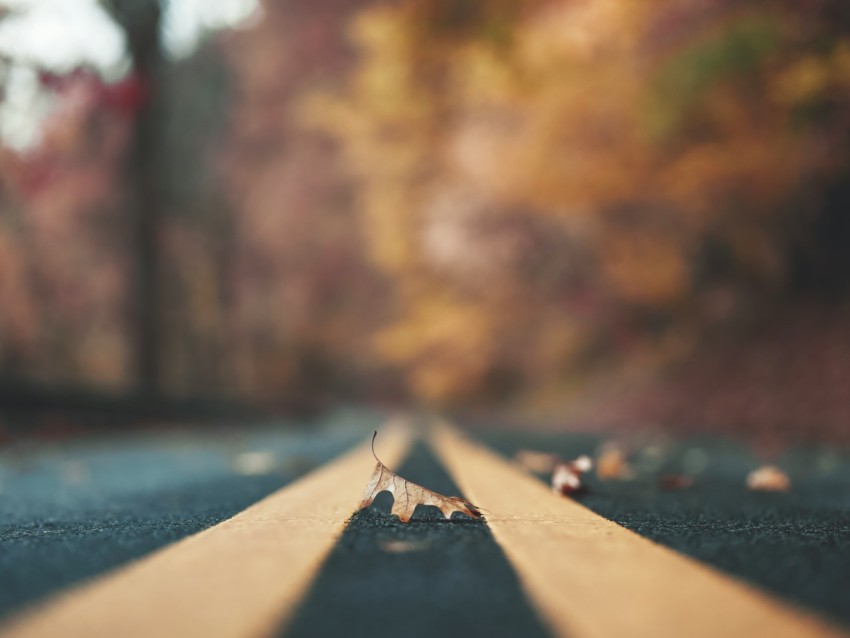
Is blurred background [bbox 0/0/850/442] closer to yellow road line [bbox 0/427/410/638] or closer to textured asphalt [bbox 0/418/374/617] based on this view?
textured asphalt [bbox 0/418/374/617]

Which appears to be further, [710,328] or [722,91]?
[710,328]

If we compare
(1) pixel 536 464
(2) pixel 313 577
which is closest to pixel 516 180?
(1) pixel 536 464

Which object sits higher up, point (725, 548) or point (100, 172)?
point (100, 172)

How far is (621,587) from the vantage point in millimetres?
1554

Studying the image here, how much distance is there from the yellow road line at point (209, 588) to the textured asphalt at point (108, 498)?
0.29 feet

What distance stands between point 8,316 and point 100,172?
702cm

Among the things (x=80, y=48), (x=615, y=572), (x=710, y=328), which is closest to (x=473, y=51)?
(x=80, y=48)

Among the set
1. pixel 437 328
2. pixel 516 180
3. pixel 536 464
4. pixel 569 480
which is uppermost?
pixel 516 180

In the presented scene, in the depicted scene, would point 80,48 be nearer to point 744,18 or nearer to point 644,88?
point 644,88

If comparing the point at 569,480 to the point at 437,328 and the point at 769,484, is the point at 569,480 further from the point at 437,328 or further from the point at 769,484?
the point at 437,328

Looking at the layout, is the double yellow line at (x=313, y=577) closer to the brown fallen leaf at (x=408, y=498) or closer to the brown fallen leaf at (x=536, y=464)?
the brown fallen leaf at (x=408, y=498)

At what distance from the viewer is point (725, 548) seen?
196 centimetres

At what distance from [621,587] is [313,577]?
0.57 meters

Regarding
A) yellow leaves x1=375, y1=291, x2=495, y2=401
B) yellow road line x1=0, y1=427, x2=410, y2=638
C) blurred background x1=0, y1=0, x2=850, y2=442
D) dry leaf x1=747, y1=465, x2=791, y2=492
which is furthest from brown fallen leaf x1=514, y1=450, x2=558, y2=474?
yellow leaves x1=375, y1=291, x2=495, y2=401
